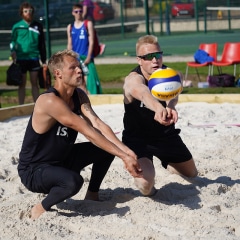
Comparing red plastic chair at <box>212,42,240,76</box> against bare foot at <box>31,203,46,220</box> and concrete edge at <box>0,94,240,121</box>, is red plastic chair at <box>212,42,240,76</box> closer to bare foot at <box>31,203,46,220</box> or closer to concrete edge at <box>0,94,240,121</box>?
concrete edge at <box>0,94,240,121</box>

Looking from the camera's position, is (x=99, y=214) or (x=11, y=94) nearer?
(x=99, y=214)

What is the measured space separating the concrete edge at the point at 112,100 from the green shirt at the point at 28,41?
134 cm

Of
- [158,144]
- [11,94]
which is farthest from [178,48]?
[158,144]

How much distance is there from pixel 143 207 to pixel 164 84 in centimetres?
97

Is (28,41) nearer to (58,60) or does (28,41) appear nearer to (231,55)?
(231,55)

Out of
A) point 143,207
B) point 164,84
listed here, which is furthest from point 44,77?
point 143,207

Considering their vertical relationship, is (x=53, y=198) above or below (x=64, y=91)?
below

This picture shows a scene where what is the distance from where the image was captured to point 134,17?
23859 millimetres

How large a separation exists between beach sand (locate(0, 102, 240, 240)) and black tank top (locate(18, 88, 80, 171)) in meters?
0.39

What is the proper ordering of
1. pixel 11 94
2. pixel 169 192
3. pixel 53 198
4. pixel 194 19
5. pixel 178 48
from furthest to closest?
pixel 194 19, pixel 178 48, pixel 11 94, pixel 169 192, pixel 53 198

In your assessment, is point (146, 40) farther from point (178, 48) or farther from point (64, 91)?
point (178, 48)

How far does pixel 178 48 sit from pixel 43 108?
15.8 meters

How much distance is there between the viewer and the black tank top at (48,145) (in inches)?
218

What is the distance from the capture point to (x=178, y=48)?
21.0m
